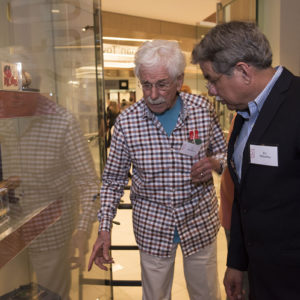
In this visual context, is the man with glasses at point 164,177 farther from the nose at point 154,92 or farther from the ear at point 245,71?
the ear at point 245,71

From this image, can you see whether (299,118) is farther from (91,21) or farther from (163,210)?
(91,21)

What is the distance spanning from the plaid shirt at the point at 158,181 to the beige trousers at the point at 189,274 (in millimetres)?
60

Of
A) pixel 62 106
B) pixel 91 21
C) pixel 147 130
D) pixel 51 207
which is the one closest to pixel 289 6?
pixel 91 21

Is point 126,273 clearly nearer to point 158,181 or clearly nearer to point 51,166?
point 158,181

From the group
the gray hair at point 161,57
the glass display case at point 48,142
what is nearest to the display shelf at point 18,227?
the glass display case at point 48,142

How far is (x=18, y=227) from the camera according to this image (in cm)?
116

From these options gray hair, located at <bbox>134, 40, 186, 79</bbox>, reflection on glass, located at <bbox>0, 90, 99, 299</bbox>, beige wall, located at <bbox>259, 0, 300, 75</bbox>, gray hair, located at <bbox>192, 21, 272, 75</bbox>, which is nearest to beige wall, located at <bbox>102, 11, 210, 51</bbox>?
beige wall, located at <bbox>259, 0, 300, 75</bbox>

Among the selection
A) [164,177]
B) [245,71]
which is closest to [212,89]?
[245,71]

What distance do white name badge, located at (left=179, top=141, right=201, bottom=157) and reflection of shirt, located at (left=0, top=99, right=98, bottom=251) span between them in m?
0.54

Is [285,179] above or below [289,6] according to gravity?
below

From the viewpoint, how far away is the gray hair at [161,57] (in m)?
1.55

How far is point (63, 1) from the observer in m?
1.63

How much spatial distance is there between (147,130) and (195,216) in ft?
1.75

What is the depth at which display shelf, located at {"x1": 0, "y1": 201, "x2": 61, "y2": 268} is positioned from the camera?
1076 millimetres
